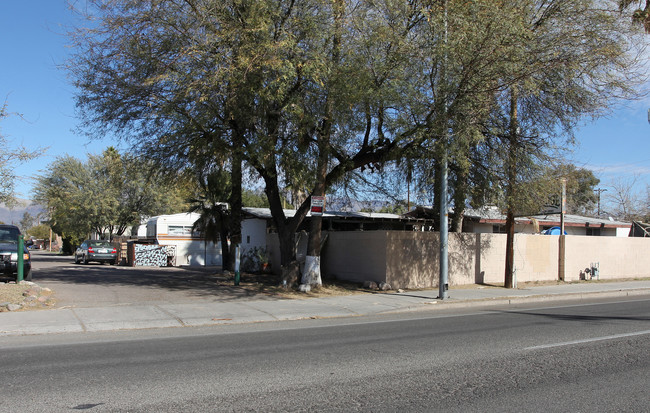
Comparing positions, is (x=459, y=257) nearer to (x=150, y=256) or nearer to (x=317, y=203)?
(x=317, y=203)

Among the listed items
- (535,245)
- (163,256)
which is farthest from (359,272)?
(163,256)

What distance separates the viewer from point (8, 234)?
16.2 m

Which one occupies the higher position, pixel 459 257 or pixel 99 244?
pixel 459 257

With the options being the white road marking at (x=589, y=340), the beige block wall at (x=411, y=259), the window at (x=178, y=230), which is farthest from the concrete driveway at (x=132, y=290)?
the window at (x=178, y=230)

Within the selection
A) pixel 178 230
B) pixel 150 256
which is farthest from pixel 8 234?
pixel 178 230

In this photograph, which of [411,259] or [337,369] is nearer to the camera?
[337,369]

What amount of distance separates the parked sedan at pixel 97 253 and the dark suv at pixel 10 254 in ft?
53.6

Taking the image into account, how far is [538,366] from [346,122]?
937cm

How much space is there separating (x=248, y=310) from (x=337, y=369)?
633 centimetres

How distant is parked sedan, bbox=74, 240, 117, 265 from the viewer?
105 feet

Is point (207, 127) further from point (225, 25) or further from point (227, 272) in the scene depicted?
point (227, 272)

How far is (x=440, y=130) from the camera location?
1388 cm

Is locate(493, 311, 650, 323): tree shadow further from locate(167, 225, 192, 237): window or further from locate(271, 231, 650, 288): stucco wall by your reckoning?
locate(167, 225, 192, 237): window

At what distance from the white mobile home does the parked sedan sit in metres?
2.75
